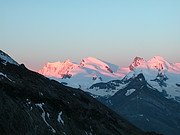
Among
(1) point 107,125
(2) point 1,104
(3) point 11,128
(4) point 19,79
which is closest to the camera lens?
(3) point 11,128

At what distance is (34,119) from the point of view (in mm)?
120375

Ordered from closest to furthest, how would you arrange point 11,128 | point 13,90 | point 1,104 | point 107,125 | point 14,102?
point 11,128 < point 1,104 < point 14,102 < point 13,90 < point 107,125

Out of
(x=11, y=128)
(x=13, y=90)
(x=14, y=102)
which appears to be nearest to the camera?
(x=11, y=128)

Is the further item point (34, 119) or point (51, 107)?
point (51, 107)

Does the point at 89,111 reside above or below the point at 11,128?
above

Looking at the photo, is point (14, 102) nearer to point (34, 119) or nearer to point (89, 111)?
point (34, 119)

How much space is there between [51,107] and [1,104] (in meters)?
33.4

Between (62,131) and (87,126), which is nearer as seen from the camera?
(62,131)

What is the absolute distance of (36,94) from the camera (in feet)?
471

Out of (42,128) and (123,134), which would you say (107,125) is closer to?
(123,134)

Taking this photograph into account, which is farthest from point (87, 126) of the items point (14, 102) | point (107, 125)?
point (14, 102)

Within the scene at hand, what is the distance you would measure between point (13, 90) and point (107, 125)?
61334mm

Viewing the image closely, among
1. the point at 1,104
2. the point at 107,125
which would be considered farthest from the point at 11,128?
the point at 107,125

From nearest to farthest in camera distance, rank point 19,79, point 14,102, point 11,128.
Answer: point 11,128 → point 14,102 → point 19,79
